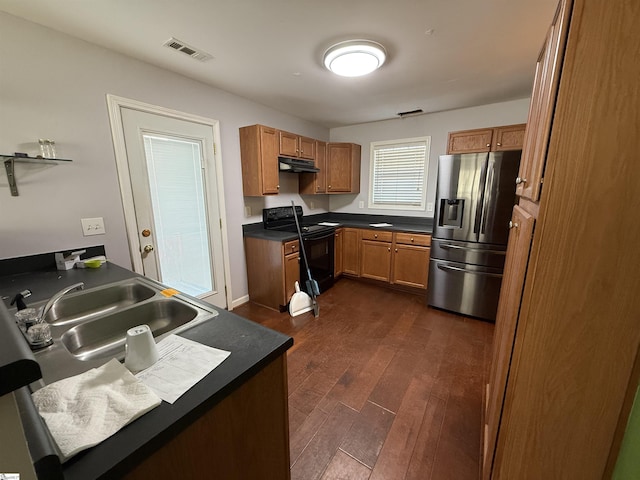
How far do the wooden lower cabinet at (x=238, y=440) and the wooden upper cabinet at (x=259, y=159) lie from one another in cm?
233

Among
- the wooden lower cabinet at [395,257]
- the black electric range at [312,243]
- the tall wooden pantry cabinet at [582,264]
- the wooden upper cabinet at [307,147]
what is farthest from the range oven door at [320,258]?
the tall wooden pantry cabinet at [582,264]

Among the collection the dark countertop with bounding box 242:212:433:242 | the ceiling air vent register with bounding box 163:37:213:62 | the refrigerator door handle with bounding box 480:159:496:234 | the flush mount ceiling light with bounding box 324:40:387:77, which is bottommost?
the dark countertop with bounding box 242:212:433:242

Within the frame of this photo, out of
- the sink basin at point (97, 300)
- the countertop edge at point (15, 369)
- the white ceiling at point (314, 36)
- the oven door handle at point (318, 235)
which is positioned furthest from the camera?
the oven door handle at point (318, 235)

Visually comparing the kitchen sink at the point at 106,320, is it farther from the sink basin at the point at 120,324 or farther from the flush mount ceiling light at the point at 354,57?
the flush mount ceiling light at the point at 354,57

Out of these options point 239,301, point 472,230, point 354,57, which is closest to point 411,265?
point 472,230

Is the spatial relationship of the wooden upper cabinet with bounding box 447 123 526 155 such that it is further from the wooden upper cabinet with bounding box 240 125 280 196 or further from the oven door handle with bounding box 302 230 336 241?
the wooden upper cabinet with bounding box 240 125 280 196

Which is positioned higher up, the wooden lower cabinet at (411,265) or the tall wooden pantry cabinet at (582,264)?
the tall wooden pantry cabinet at (582,264)

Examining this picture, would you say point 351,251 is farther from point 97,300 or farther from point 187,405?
point 187,405

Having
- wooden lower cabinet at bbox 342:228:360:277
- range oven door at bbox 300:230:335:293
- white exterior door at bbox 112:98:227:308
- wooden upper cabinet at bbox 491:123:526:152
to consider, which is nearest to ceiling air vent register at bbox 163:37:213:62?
white exterior door at bbox 112:98:227:308

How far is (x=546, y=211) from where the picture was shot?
77cm

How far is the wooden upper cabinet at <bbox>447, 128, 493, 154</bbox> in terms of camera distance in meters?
2.86

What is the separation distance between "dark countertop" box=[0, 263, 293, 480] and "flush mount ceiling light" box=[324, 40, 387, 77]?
1.94 meters

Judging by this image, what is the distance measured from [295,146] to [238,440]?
308 cm

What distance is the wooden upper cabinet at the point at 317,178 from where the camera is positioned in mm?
3731
